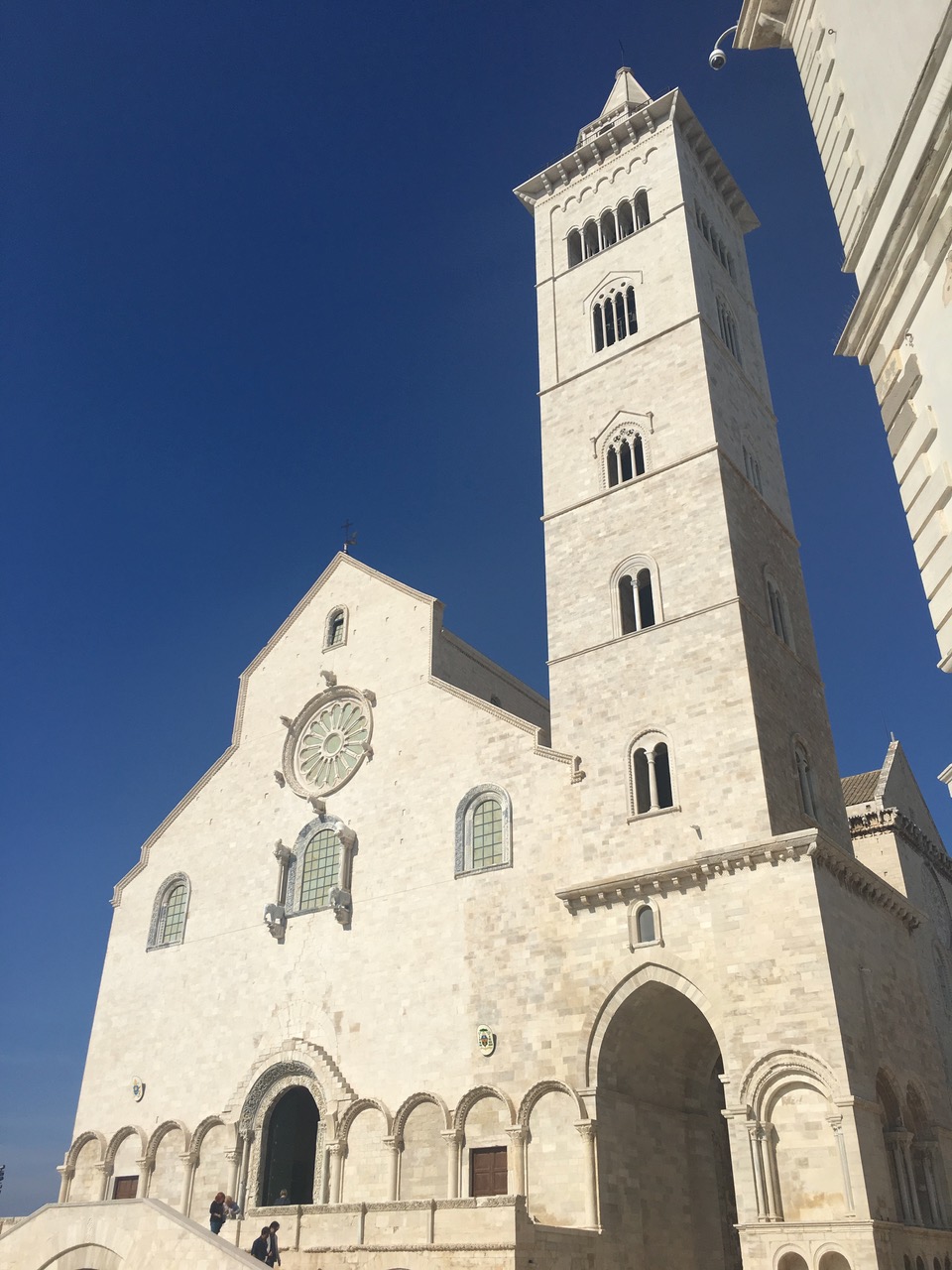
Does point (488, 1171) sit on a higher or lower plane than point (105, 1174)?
lower

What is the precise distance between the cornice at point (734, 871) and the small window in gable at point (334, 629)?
11.5 m

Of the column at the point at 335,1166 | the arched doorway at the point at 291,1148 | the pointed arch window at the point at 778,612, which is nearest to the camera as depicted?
the column at the point at 335,1166

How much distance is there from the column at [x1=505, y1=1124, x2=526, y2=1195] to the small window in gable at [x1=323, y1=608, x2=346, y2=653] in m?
14.4

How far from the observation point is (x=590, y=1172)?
1934 centimetres

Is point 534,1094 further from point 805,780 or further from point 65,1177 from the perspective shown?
point 65,1177

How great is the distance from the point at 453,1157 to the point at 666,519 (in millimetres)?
14813

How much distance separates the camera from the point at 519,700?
3228 cm

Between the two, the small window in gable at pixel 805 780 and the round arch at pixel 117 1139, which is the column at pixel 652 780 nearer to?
the small window in gable at pixel 805 780

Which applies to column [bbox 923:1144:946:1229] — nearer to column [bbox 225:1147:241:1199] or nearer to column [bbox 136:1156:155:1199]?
column [bbox 225:1147:241:1199]

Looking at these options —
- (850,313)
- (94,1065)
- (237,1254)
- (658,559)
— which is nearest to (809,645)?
(658,559)

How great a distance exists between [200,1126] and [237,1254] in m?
8.84

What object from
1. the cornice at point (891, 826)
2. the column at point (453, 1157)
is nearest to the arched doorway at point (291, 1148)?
the column at point (453, 1157)

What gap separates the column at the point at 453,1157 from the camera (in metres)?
20.9

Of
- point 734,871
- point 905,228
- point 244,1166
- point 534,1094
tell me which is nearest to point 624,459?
point 734,871
